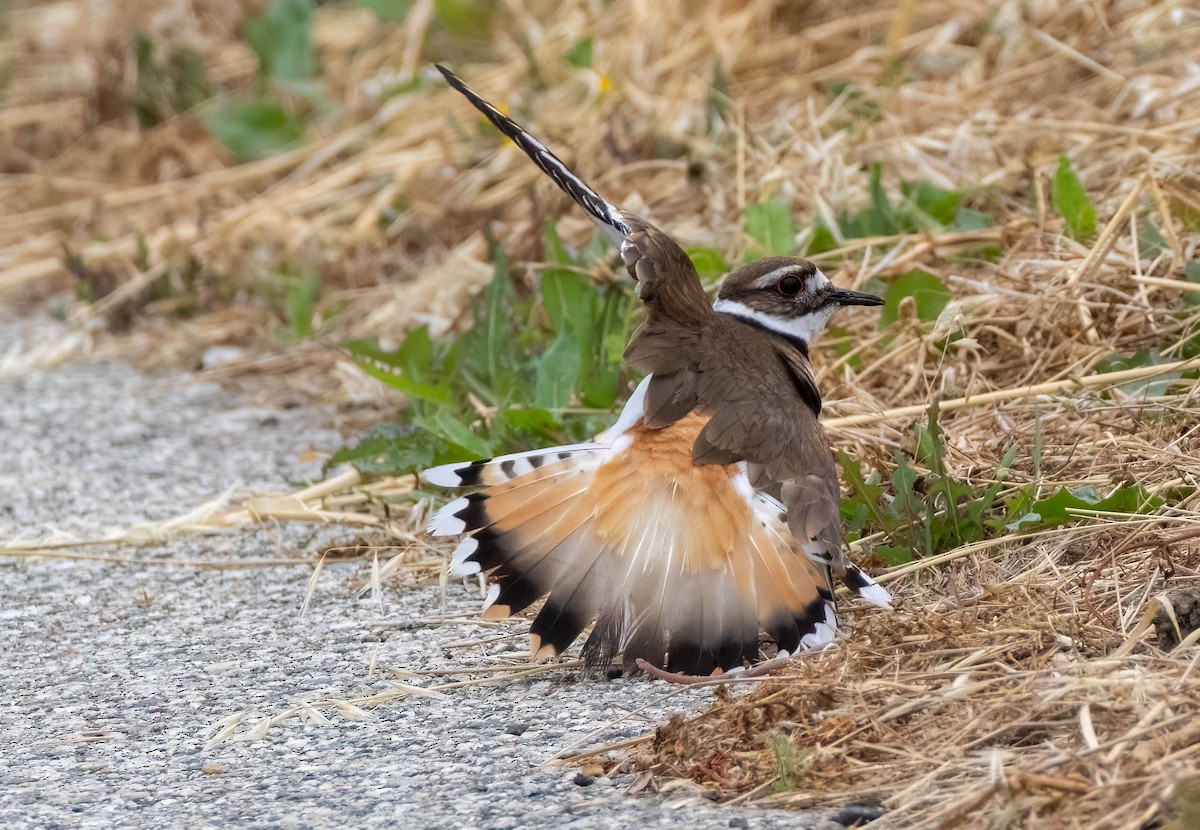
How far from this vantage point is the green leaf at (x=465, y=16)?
25.9 ft

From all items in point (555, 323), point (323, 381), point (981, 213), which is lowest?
point (323, 381)

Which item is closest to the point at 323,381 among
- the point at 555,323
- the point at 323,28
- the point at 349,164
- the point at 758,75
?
the point at 555,323

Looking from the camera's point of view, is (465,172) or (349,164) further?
(349,164)

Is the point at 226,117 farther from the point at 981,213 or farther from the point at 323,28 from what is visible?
the point at 981,213

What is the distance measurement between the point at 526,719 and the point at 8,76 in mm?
7511

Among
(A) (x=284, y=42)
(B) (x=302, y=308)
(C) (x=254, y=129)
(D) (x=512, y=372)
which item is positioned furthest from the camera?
(A) (x=284, y=42)

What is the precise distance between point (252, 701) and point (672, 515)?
0.90 metres

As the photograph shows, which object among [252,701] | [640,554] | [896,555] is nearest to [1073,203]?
[896,555]

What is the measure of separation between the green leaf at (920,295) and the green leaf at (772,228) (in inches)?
19.8

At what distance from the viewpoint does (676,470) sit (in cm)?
307

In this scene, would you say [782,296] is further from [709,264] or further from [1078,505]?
[709,264]

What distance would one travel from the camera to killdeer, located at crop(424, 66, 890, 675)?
9.57 feet

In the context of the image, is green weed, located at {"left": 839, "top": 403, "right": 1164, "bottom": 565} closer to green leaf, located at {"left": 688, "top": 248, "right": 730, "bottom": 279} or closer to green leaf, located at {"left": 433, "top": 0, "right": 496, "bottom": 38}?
green leaf, located at {"left": 688, "top": 248, "right": 730, "bottom": 279}

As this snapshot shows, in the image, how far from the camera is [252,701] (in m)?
3.05
